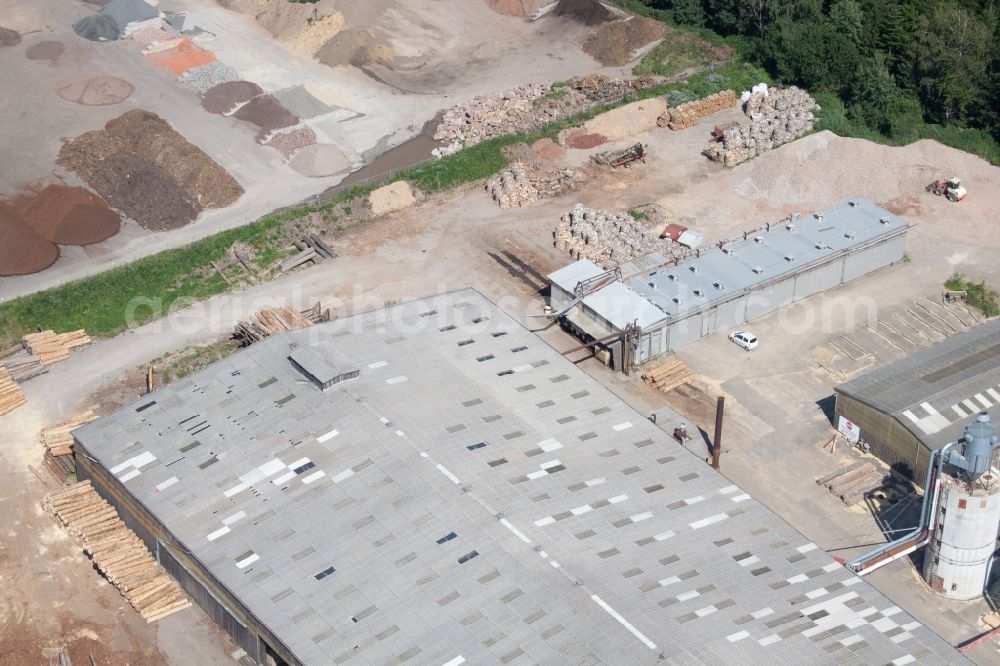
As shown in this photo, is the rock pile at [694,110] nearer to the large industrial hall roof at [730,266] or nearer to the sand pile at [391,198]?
the large industrial hall roof at [730,266]

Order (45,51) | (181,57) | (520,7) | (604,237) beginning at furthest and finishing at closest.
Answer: (520,7)
(45,51)
(181,57)
(604,237)

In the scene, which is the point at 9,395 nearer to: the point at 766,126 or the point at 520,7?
the point at 766,126

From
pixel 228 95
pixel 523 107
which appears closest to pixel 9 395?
pixel 228 95

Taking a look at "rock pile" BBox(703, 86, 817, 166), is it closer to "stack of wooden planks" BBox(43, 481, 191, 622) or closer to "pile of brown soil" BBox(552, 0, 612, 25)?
"pile of brown soil" BBox(552, 0, 612, 25)

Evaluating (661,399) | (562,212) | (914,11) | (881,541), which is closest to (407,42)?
(562,212)

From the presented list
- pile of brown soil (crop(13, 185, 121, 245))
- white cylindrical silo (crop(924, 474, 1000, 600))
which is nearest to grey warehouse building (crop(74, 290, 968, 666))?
white cylindrical silo (crop(924, 474, 1000, 600))

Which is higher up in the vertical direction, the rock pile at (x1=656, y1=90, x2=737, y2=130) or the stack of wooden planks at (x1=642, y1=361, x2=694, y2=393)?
the rock pile at (x1=656, y1=90, x2=737, y2=130)

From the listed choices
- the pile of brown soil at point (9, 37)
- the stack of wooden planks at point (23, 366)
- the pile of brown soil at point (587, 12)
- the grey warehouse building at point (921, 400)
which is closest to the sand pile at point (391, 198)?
the stack of wooden planks at point (23, 366)
